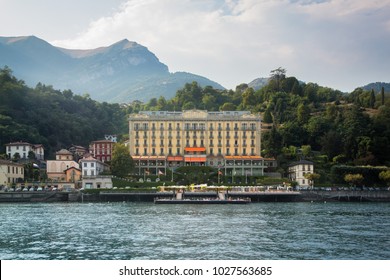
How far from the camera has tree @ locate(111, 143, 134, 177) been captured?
9556cm

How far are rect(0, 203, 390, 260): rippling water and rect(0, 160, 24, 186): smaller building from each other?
134 feet

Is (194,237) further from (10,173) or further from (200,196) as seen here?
(10,173)

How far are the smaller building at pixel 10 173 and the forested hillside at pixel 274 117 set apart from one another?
15827 millimetres

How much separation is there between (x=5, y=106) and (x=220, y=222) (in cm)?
8646

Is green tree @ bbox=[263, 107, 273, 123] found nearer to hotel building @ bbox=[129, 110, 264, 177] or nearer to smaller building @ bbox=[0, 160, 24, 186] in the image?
hotel building @ bbox=[129, 110, 264, 177]

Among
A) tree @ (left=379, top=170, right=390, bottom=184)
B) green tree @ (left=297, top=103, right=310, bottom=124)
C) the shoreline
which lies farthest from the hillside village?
the shoreline

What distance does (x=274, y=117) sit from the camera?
460 feet

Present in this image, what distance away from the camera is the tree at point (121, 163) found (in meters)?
95.6

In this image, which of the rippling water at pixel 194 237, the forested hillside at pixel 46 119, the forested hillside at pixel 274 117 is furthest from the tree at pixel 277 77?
the rippling water at pixel 194 237

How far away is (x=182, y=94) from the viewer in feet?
533

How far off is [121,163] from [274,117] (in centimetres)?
5677

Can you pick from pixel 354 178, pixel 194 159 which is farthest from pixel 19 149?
pixel 354 178

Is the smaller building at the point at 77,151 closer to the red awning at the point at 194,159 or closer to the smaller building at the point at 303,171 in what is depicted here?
the red awning at the point at 194,159

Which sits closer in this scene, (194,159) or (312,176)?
(312,176)
